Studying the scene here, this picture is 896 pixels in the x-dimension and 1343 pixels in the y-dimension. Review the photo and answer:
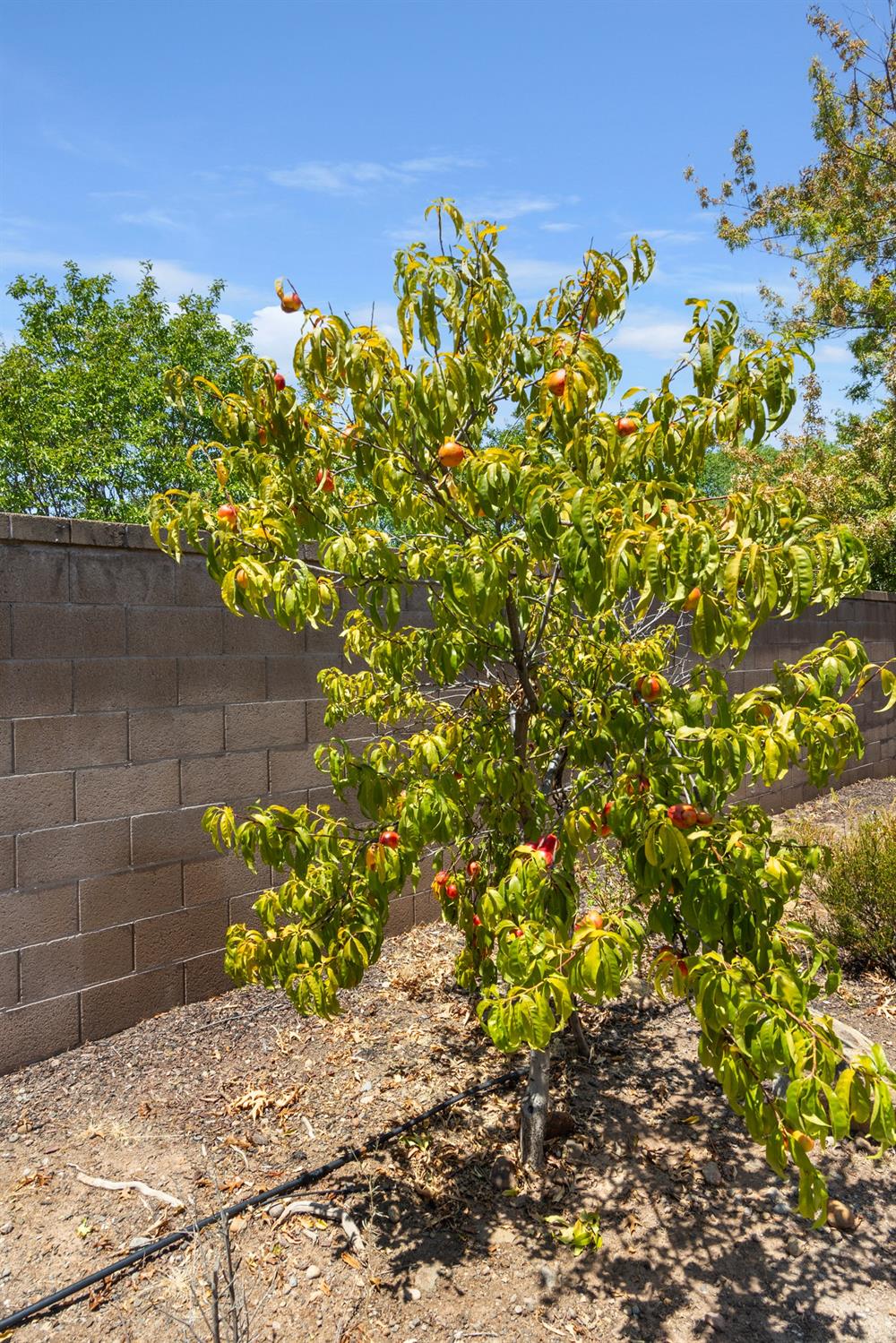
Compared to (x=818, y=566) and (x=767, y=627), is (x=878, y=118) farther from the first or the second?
(x=818, y=566)

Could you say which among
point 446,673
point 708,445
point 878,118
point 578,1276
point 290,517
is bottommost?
point 578,1276

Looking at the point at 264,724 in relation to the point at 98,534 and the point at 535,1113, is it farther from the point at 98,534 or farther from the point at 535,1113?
the point at 535,1113

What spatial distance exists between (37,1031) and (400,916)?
79.9 inches

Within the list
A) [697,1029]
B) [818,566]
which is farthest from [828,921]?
Answer: [818,566]

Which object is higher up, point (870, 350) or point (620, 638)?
point (870, 350)

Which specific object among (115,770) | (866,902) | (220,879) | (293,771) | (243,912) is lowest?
(866,902)

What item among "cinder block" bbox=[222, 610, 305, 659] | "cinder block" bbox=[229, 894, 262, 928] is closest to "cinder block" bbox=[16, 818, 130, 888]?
"cinder block" bbox=[229, 894, 262, 928]

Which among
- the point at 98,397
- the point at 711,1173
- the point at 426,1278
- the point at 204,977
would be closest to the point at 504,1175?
the point at 426,1278

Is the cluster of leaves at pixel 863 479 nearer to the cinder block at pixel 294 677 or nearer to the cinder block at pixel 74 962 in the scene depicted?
the cinder block at pixel 294 677

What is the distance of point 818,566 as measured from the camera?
228 cm

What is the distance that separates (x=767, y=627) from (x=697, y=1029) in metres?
4.81

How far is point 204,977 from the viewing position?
421 centimetres

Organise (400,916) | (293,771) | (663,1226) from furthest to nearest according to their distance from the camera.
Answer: (400,916) → (293,771) → (663,1226)

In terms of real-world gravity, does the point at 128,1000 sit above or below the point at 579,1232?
above
